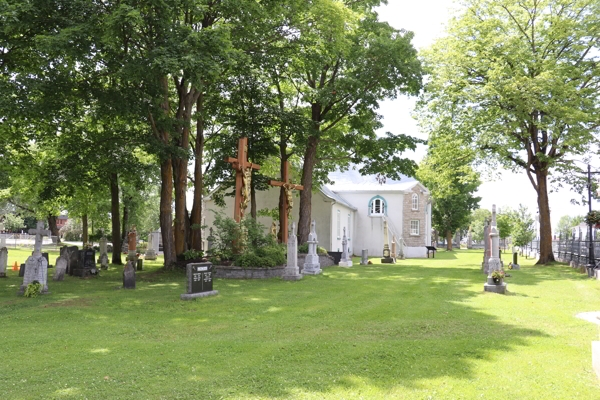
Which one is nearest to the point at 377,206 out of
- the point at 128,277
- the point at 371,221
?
the point at 371,221

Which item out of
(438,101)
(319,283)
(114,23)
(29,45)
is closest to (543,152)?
(438,101)

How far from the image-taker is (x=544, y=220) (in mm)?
25078

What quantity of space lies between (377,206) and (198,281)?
27.6m

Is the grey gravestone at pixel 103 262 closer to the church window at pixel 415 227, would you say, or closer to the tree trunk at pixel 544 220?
the tree trunk at pixel 544 220

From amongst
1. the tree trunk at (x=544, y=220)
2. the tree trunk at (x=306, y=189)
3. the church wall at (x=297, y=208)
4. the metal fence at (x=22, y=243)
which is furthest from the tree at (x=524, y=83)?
the metal fence at (x=22, y=243)

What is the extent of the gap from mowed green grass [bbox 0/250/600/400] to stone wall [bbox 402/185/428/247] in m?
24.2

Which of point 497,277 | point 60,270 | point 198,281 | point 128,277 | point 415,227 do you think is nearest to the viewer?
point 198,281

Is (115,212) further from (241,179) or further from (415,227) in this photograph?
(415,227)

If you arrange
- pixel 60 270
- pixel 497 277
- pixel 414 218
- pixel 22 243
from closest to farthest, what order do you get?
1. pixel 497 277
2. pixel 60 270
3. pixel 414 218
4. pixel 22 243

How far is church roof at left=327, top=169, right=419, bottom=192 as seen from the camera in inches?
1490

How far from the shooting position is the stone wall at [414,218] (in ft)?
123

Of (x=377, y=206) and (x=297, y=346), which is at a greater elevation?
(x=377, y=206)

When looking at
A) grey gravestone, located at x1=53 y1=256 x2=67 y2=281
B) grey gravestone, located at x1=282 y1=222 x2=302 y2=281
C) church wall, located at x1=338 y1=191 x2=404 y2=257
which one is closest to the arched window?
church wall, located at x1=338 y1=191 x2=404 y2=257

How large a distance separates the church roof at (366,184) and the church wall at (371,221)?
0.40 metres
